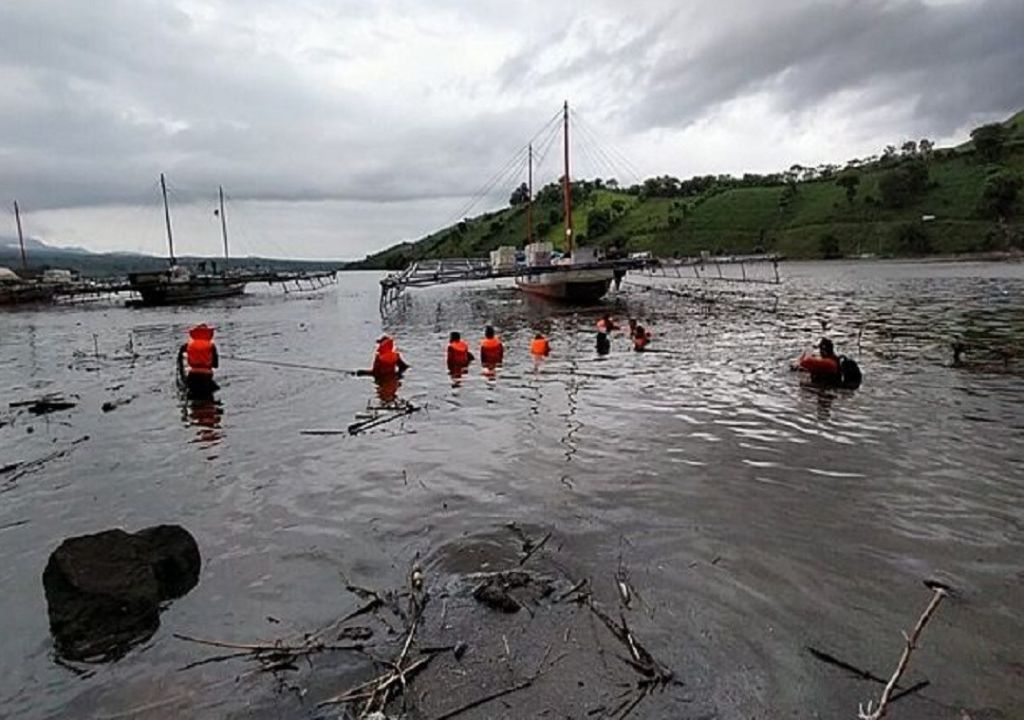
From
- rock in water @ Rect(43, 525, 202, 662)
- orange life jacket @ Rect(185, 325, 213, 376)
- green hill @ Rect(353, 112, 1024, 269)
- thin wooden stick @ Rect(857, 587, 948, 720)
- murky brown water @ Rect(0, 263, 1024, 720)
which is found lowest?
murky brown water @ Rect(0, 263, 1024, 720)

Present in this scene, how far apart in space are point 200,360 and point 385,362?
6.28 meters

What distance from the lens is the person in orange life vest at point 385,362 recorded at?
25.7 meters

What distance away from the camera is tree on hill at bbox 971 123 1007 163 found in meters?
160

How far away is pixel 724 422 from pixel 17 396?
25031 millimetres

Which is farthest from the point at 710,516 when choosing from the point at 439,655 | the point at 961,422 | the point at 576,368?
the point at 576,368

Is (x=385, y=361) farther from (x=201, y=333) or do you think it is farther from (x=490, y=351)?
(x=201, y=333)

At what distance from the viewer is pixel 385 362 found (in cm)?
2580

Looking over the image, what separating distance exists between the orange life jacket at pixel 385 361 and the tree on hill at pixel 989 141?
176 meters

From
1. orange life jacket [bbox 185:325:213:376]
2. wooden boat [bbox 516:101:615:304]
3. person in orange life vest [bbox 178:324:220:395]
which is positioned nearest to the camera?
orange life jacket [bbox 185:325:213:376]

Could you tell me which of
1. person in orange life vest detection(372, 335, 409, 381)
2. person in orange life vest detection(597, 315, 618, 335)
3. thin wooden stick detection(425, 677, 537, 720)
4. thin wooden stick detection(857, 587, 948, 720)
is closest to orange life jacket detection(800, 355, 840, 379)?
person in orange life vest detection(597, 315, 618, 335)

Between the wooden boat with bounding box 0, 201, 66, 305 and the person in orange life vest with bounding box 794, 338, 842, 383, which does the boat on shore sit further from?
the person in orange life vest with bounding box 794, 338, 842, 383

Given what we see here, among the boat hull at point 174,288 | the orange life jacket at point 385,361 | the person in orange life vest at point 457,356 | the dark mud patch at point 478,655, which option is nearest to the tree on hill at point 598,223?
the boat hull at point 174,288

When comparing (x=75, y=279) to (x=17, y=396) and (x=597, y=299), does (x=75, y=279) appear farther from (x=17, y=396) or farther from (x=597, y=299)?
(x=17, y=396)

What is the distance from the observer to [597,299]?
6669 centimetres
